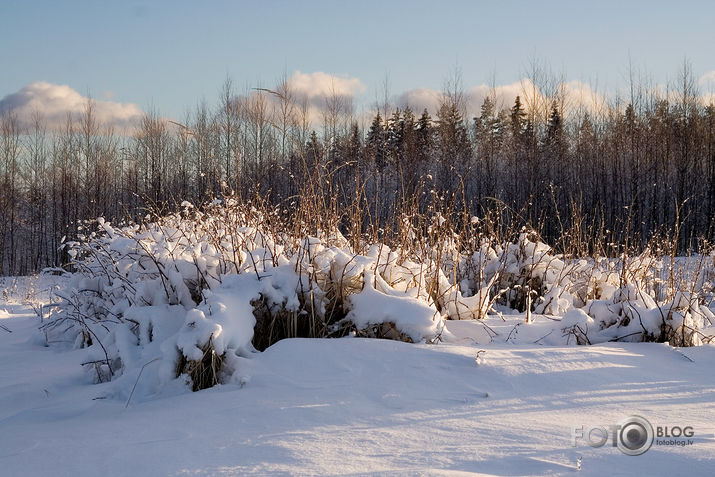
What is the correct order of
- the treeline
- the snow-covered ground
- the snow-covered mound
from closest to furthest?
the snow-covered ground, the snow-covered mound, the treeline

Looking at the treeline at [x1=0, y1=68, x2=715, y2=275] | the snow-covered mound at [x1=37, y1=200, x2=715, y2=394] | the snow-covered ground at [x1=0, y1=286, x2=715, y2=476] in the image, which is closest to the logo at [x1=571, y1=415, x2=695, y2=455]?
the snow-covered ground at [x1=0, y1=286, x2=715, y2=476]

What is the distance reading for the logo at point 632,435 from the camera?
6.88 ft

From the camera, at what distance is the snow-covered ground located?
1965mm

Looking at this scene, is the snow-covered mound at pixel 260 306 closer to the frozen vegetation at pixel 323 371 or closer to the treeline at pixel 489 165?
the frozen vegetation at pixel 323 371

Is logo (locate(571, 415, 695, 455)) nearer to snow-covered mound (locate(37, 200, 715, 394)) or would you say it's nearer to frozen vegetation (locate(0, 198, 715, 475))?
frozen vegetation (locate(0, 198, 715, 475))

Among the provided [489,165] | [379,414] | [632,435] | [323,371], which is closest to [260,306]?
[323,371]

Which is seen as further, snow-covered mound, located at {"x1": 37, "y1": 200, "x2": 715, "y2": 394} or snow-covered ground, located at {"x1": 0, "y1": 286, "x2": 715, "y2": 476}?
snow-covered mound, located at {"x1": 37, "y1": 200, "x2": 715, "y2": 394}

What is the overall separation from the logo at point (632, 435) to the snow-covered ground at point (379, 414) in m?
0.04

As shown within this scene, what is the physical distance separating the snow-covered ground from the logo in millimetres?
37

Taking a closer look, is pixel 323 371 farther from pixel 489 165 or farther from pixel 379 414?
pixel 489 165

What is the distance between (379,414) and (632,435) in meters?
1.07

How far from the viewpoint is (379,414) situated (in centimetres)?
245

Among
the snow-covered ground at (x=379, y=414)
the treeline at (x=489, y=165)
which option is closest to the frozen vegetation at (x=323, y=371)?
the snow-covered ground at (x=379, y=414)

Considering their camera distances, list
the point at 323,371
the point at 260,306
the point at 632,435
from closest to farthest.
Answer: the point at 632,435 → the point at 323,371 → the point at 260,306
